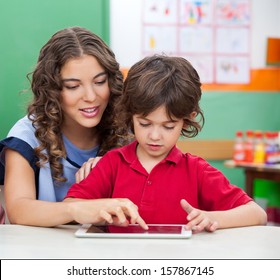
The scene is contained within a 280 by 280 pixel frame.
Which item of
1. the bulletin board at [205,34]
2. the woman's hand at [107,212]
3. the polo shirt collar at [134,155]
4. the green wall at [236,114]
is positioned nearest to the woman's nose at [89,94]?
the polo shirt collar at [134,155]

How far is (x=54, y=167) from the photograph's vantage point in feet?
6.57

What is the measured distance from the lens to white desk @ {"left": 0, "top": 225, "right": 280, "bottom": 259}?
119 centimetres

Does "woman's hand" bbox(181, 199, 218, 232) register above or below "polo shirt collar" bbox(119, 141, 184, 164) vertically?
below

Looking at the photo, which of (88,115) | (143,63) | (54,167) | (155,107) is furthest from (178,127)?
(54,167)

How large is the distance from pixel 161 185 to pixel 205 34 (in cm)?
348

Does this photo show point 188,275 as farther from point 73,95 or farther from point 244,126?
point 244,126

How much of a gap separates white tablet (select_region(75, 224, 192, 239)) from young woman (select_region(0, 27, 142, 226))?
16.6 inches

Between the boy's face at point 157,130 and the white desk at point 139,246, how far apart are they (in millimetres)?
288

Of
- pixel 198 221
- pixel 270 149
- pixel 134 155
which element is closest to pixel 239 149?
pixel 270 149

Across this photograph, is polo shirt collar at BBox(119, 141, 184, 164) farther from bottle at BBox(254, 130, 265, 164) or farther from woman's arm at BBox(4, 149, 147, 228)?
bottle at BBox(254, 130, 265, 164)

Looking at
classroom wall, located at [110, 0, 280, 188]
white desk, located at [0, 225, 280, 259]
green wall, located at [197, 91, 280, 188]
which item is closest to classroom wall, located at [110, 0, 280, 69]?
classroom wall, located at [110, 0, 280, 188]

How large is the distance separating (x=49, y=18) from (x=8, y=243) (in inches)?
72.9

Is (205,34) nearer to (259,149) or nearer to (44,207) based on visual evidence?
(259,149)

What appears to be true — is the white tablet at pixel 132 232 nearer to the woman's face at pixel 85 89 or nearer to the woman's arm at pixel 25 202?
the woman's arm at pixel 25 202
